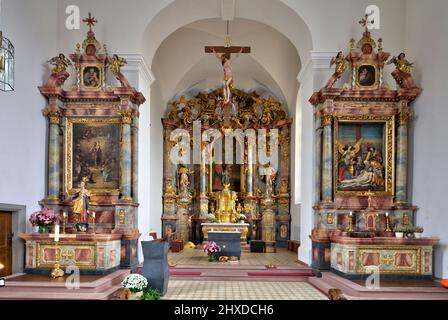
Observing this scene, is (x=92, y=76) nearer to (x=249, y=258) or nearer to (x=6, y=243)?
(x=6, y=243)

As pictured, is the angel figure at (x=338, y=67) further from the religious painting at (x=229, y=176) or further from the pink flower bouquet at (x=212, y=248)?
the religious painting at (x=229, y=176)

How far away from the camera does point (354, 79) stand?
35.3 ft

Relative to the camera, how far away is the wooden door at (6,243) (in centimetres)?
890

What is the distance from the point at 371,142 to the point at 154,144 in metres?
8.35

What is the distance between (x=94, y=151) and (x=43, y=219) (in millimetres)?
2324

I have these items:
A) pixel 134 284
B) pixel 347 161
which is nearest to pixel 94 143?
pixel 134 284

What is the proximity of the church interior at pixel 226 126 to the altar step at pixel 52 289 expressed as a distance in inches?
1.7

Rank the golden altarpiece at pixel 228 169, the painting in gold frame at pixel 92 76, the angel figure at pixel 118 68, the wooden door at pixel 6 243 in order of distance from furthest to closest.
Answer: the golden altarpiece at pixel 228 169
the painting in gold frame at pixel 92 76
the angel figure at pixel 118 68
the wooden door at pixel 6 243

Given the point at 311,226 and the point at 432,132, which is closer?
the point at 432,132

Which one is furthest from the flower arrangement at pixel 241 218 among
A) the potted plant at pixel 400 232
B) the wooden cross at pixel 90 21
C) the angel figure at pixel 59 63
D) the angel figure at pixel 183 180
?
the wooden cross at pixel 90 21

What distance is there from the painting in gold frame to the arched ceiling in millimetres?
5133

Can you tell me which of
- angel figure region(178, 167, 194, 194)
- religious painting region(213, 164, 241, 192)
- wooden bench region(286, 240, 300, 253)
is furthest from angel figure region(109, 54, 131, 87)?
wooden bench region(286, 240, 300, 253)

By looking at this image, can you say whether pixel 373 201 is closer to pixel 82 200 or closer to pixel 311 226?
pixel 311 226

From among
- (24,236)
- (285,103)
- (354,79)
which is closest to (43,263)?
(24,236)
